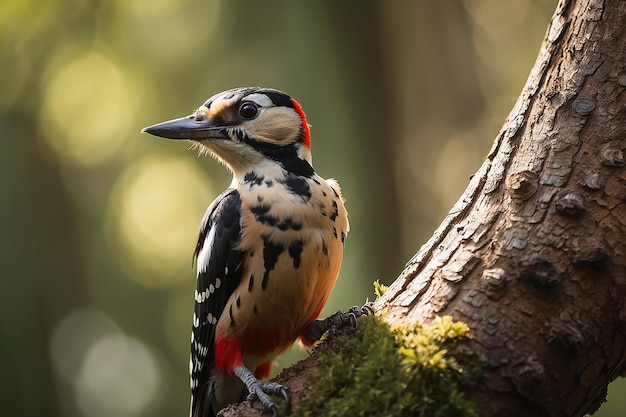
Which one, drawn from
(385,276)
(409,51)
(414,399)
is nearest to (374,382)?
(414,399)

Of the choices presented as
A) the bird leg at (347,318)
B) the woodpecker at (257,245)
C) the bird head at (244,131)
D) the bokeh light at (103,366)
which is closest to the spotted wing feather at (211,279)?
the woodpecker at (257,245)

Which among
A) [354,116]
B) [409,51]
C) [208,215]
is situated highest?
[409,51]

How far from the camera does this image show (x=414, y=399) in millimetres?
2135

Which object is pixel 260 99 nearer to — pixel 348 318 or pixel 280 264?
pixel 280 264

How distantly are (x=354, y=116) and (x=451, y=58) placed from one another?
1.24 meters

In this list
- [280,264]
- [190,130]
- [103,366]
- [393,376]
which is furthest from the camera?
[103,366]

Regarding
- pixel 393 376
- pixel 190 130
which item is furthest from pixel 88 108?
pixel 393 376

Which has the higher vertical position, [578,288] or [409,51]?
[409,51]

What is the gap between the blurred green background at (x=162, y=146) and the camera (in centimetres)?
623

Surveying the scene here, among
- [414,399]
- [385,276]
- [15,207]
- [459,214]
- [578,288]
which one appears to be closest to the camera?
[414,399]

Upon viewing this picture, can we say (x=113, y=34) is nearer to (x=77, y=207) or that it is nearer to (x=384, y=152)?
(x=77, y=207)

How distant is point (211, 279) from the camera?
3.37 m

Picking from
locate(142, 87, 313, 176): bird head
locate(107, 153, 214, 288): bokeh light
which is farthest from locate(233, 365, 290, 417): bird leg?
locate(107, 153, 214, 288): bokeh light

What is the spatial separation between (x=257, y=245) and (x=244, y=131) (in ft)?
2.18
